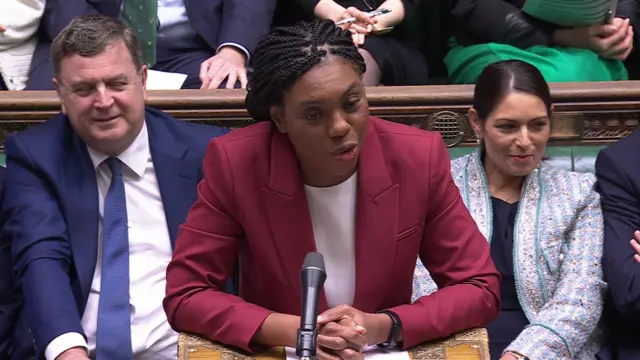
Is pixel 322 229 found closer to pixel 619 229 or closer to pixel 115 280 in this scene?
pixel 115 280

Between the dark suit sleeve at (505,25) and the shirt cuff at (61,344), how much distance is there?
1650 mm

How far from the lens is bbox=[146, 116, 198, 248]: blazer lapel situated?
2512 millimetres

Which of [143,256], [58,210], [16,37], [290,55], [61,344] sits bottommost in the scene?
[61,344]

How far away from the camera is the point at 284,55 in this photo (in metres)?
1.87

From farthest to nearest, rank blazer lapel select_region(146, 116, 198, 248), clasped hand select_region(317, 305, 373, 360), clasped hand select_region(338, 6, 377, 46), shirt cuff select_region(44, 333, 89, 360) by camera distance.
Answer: clasped hand select_region(338, 6, 377, 46) < blazer lapel select_region(146, 116, 198, 248) < shirt cuff select_region(44, 333, 89, 360) < clasped hand select_region(317, 305, 373, 360)

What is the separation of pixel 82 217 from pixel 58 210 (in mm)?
54

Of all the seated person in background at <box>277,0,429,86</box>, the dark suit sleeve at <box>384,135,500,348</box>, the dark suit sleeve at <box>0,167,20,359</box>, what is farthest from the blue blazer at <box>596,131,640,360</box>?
the dark suit sleeve at <box>0,167,20,359</box>

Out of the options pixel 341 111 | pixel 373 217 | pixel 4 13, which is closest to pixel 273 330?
pixel 373 217

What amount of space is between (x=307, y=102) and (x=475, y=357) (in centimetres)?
52

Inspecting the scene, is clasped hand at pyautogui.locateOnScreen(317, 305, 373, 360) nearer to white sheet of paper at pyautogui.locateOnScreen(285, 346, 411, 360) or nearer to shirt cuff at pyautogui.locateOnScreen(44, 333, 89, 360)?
white sheet of paper at pyautogui.locateOnScreen(285, 346, 411, 360)

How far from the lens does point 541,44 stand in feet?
10.9

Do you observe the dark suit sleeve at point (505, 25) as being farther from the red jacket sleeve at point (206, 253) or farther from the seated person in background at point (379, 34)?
the red jacket sleeve at point (206, 253)

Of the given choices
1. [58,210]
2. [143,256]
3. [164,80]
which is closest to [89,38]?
[58,210]

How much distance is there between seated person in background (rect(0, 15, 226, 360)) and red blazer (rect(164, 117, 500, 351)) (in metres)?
0.48
